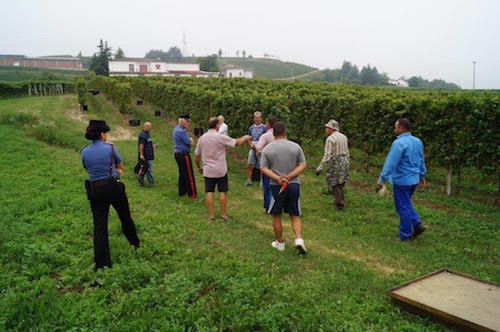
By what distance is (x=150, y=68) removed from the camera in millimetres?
92625

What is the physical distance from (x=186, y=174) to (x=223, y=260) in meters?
4.48

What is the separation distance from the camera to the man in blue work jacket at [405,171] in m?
7.01

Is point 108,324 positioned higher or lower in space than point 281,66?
lower

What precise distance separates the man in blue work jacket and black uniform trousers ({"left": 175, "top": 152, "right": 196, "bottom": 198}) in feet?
15.0

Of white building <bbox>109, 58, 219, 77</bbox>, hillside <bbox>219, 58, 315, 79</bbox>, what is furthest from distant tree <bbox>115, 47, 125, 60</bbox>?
hillside <bbox>219, 58, 315, 79</bbox>

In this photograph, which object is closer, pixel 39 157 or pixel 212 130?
pixel 212 130

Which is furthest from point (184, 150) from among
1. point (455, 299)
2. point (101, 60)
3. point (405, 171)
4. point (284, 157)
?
point (101, 60)

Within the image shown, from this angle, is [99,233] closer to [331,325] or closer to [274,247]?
[274,247]

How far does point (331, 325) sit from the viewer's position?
169 inches

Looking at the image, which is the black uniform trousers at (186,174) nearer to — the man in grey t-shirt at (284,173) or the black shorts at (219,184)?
the black shorts at (219,184)

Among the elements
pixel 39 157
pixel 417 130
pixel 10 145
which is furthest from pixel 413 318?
pixel 10 145

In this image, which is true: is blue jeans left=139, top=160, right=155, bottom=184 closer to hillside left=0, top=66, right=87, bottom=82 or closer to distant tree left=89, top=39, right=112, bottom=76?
hillside left=0, top=66, right=87, bottom=82

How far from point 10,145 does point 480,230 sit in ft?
47.9

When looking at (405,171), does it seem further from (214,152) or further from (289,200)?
(214,152)
